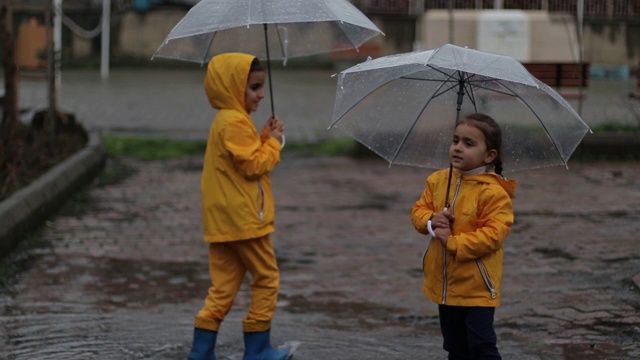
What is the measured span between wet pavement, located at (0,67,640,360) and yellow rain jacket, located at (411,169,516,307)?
125cm

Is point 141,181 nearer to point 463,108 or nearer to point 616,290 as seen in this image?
point 616,290

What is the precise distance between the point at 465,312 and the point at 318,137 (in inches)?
452

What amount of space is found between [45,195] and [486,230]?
5959 mm

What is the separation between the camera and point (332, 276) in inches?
326

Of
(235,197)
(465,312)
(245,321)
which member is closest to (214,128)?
(235,197)

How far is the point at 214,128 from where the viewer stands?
5969 mm

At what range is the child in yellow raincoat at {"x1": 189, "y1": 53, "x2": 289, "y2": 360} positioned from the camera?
5895mm

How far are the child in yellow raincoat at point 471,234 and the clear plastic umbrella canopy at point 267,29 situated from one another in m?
1.12

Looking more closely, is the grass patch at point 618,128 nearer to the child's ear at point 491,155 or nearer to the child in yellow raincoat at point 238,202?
the child in yellow raincoat at point 238,202

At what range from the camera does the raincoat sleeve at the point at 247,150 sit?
5844 mm

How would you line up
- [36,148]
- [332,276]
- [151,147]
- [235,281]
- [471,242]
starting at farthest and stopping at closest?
[151,147] → [36,148] → [332,276] → [235,281] → [471,242]

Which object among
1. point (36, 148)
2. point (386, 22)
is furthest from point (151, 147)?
point (386, 22)

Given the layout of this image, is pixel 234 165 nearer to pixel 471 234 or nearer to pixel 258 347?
pixel 258 347

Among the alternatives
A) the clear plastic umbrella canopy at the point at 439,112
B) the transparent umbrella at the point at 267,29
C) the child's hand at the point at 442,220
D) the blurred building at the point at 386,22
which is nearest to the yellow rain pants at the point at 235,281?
the clear plastic umbrella canopy at the point at 439,112
